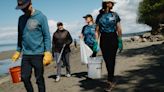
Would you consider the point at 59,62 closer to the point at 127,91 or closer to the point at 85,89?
the point at 85,89

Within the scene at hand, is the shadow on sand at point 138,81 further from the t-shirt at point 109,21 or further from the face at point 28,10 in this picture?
the face at point 28,10

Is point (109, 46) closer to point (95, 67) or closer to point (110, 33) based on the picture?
point (110, 33)

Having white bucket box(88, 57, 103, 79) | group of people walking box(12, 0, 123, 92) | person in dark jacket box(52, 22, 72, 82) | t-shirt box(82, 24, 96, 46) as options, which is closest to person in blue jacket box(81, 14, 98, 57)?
t-shirt box(82, 24, 96, 46)

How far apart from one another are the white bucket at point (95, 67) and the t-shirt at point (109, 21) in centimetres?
200

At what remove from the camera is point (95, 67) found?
11.7 metres

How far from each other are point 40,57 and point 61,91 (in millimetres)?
3634

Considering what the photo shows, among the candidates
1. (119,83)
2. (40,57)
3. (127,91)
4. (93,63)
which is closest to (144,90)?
(127,91)

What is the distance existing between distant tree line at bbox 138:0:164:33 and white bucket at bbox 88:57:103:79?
36635 millimetres

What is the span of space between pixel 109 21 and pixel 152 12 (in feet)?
137

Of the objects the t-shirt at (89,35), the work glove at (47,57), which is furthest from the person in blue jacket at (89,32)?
the work glove at (47,57)

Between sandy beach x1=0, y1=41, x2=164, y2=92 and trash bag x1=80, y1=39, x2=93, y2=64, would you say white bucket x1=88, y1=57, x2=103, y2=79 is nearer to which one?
sandy beach x1=0, y1=41, x2=164, y2=92

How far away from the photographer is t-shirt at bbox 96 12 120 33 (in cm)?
977

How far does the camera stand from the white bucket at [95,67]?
1170cm

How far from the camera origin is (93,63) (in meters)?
11.8
